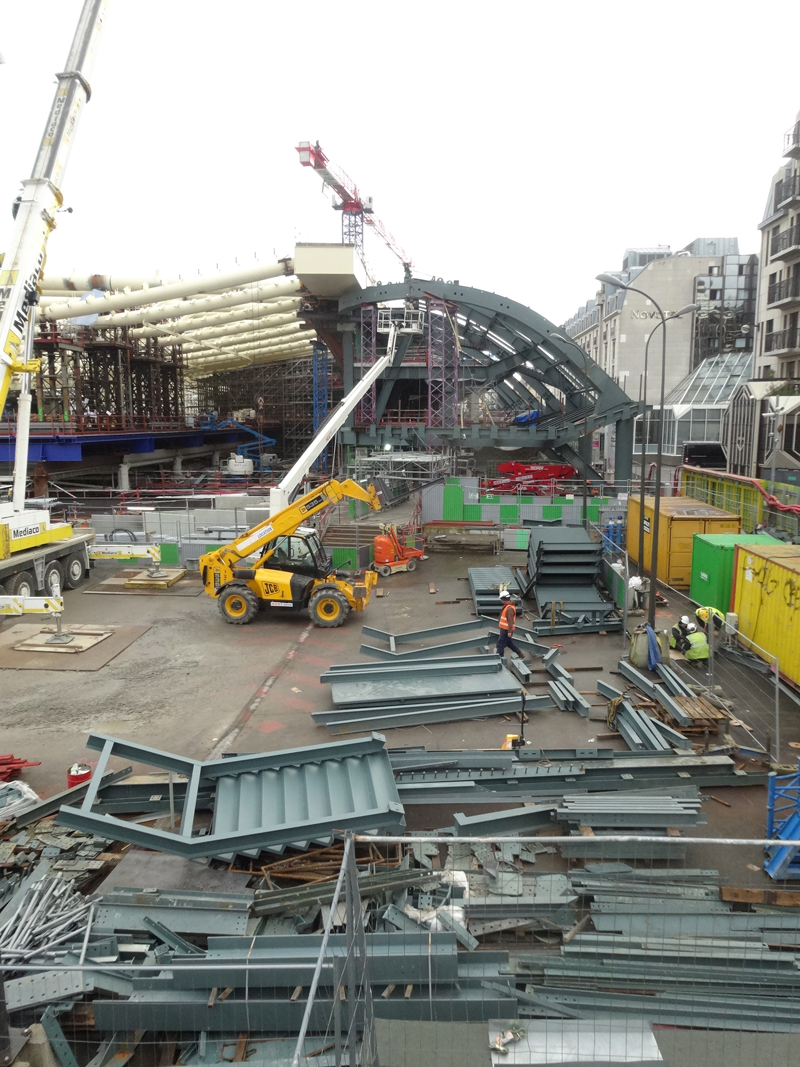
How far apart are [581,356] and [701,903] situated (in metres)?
26.6

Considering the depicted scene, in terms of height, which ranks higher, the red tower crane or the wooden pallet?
the red tower crane

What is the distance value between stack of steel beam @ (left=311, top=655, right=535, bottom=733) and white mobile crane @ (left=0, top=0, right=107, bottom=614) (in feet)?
31.2

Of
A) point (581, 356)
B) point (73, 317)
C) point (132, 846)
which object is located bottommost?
point (132, 846)

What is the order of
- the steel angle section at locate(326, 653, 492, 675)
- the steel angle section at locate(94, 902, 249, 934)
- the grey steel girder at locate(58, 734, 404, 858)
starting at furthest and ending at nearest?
1. the steel angle section at locate(326, 653, 492, 675)
2. the grey steel girder at locate(58, 734, 404, 858)
3. the steel angle section at locate(94, 902, 249, 934)

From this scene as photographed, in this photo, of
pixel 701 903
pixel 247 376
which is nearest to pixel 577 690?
pixel 701 903

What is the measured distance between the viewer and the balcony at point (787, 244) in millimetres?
30234

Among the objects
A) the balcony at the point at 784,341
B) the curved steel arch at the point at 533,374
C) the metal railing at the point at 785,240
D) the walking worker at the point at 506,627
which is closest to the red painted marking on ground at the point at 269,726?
the walking worker at the point at 506,627

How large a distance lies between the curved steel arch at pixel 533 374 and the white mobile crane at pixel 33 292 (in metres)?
14.2

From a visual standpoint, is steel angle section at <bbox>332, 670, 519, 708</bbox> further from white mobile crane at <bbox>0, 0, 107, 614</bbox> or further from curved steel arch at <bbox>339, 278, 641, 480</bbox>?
curved steel arch at <bbox>339, 278, 641, 480</bbox>

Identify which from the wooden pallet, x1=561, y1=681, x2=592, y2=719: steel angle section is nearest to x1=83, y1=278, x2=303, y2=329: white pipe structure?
x1=561, y1=681, x2=592, y2=719: steel angle section

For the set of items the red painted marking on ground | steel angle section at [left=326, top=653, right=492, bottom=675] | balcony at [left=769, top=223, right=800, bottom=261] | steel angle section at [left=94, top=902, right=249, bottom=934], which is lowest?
the red painted marking on ground

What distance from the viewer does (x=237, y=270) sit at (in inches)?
1164

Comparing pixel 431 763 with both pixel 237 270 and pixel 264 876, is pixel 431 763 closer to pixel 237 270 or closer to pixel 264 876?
pixel 264 876

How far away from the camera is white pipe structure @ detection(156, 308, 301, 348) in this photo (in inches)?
1537
